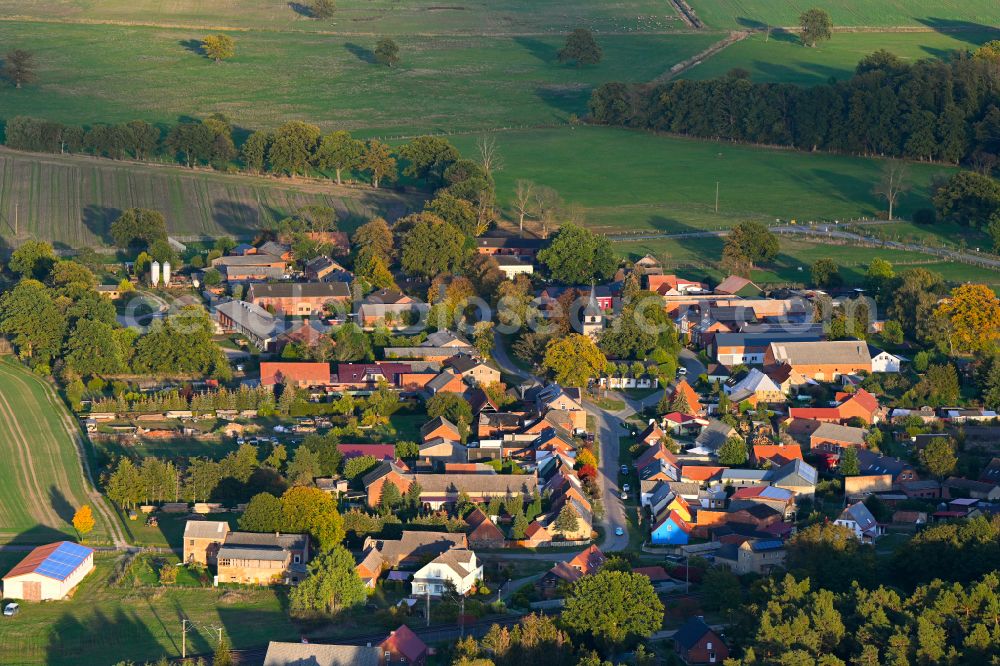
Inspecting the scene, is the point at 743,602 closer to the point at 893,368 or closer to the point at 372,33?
the point at 893,368

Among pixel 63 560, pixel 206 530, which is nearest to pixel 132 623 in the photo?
pixel 63 560

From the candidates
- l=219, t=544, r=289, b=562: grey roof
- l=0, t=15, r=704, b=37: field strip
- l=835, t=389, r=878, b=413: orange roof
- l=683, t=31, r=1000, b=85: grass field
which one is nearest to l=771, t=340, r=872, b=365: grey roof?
l=835, t=389, r=878, b=413: orange roof

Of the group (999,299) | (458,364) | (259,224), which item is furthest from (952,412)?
(259,224)

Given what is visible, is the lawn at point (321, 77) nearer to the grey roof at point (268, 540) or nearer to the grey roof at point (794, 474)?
the grey roof at point (794, 474)

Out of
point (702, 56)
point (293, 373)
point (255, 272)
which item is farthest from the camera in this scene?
point (702, 56)

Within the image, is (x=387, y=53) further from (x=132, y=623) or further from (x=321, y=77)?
(x=132, y=623)

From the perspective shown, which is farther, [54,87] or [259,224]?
[54,87]

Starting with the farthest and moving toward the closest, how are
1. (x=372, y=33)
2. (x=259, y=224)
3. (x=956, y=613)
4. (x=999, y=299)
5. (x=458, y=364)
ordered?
(x=372, y=33) → (x=259, y=224) → (x=999, y=299) → (x=458, y=364) → (x=956, y=613)
